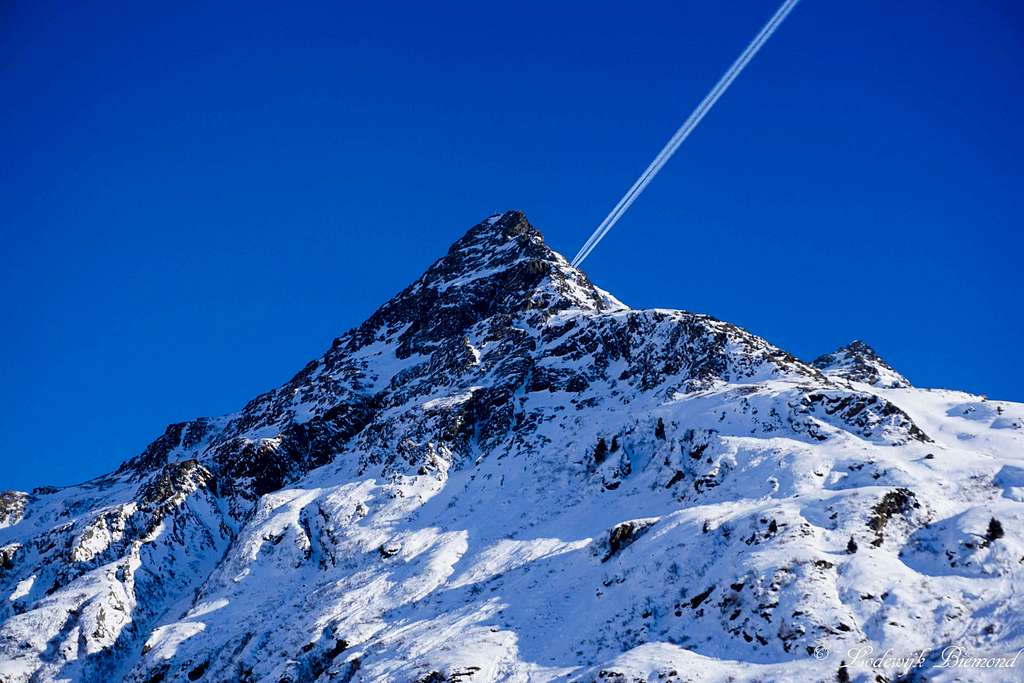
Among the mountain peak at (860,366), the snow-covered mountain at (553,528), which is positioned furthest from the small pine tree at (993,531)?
the mountain peak at (860,366)

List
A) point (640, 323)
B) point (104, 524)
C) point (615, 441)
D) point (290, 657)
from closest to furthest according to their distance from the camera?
point (290, 657), point (615, 441), point (104, 524), point (640, 323)

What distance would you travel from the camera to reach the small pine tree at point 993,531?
111ft

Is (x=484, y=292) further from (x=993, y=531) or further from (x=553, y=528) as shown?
(x=993, y=531)

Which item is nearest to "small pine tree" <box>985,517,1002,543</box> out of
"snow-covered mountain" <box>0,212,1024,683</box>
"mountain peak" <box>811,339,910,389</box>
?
"snow-covered mountain" <box>0,212,1024,683</box>

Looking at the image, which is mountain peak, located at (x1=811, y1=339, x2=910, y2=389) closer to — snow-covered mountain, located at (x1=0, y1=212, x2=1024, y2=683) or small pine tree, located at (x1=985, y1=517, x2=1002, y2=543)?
snow-covered mountain, located at (x1=0, y1=212, x2=1024, y2=683)

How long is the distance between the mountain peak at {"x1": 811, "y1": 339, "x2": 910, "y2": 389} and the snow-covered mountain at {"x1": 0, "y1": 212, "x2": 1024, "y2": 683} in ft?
3.89

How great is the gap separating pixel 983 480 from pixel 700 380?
26.7 m

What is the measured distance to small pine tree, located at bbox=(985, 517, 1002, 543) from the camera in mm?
33969

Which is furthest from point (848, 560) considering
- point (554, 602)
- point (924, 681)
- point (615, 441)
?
point (615, 441)

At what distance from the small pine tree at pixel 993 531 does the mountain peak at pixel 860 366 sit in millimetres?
62120

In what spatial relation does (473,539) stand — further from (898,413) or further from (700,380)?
(898,413)

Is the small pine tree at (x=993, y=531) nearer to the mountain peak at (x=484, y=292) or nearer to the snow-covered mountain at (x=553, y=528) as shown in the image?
→ the snow-covered mountain at (x=553, y=528)

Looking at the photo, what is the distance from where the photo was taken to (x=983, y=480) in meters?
41.3

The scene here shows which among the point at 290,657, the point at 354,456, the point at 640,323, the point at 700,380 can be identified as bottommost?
the point at 290,657
